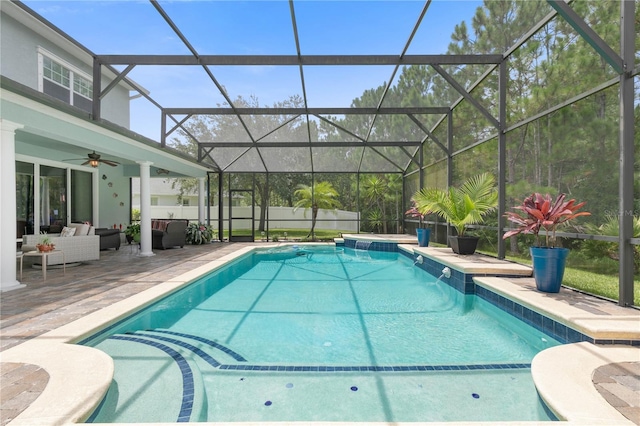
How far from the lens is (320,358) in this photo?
3.12m

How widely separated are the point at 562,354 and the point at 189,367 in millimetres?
3054

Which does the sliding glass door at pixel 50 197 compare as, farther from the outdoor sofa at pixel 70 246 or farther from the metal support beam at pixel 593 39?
the metal support beam at pixel 593 39

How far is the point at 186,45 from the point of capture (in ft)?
19.0

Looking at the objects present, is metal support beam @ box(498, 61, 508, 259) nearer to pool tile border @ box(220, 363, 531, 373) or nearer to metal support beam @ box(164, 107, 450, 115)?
metal support beam @ box(164, 107, 450, 115)

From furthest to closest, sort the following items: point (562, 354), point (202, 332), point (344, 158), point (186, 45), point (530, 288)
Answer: point (344, 158)
point (186, 45)
point (530, 288)
point (202, 332)
point (562, 354)

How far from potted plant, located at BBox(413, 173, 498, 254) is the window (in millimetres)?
9605

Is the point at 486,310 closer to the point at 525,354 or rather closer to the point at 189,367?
the point at 525,354

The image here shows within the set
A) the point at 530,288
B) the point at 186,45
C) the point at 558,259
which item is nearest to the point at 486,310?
the point at 530,288

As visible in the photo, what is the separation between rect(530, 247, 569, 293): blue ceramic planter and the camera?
4211mm

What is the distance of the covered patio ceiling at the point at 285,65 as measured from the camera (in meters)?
5.29

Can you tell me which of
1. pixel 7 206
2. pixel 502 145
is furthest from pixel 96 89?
pixel 502 145

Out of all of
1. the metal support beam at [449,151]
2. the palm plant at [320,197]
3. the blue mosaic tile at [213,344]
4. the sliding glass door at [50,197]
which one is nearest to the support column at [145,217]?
the sliding glass door at [50,197]

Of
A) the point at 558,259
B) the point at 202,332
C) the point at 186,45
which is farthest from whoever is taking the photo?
the point at 186,45

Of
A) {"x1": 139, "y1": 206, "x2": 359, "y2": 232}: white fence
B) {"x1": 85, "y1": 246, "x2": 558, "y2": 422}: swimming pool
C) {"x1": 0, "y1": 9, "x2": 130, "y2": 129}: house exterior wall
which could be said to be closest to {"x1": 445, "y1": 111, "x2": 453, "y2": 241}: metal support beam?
{"x1": 85, "y1": 246, "x2": 558, "y2": 422}: swimming pool
